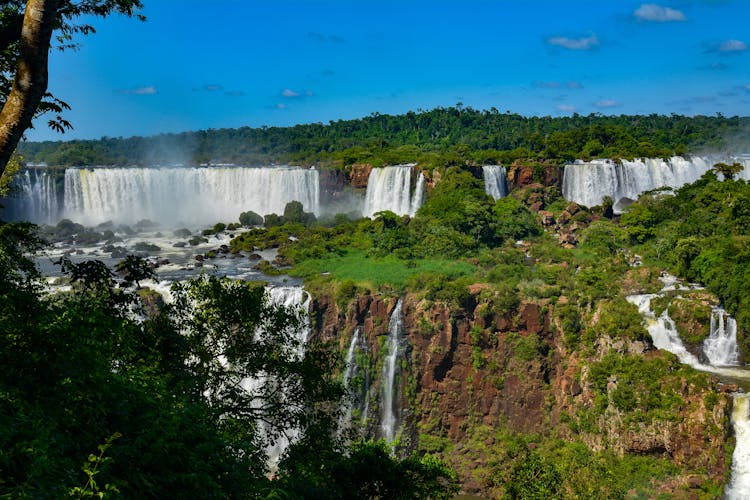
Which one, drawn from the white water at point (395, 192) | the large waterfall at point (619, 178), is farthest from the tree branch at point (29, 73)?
the large waterfall at point (619, 178)

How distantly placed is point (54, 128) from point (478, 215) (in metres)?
30.2

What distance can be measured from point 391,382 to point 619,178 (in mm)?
27654

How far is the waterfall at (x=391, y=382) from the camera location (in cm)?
2538

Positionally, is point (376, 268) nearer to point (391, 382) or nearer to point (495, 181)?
point (391, 382)

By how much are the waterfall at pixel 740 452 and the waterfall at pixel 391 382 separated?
11462 mm

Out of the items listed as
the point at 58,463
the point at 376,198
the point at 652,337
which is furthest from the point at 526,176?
the point at 58,463

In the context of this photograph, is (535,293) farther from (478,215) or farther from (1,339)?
(1,339)

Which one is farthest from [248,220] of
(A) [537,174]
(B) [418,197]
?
(A) [537,174]

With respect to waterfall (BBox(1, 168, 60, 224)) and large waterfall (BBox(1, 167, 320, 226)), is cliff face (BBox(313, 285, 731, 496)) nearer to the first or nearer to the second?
large waterfall (BBox(1, 167, 320, 226))

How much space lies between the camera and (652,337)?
2372 cm

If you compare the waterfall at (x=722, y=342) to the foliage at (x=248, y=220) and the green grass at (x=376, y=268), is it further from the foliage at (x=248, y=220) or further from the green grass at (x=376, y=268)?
the foliage at (x=248, y=220)

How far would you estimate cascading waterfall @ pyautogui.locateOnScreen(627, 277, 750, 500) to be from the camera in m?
18.5

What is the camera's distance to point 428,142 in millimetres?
83375

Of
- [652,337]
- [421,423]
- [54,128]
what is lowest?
[421,423]
